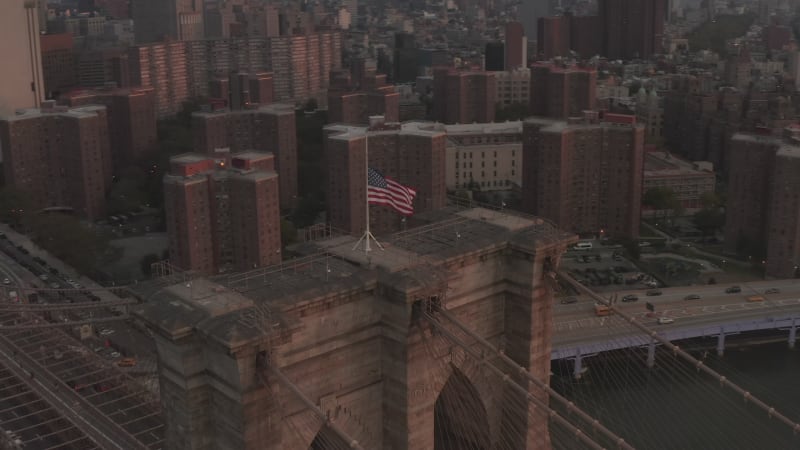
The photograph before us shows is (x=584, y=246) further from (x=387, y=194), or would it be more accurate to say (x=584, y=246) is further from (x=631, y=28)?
(x=631, y=28)

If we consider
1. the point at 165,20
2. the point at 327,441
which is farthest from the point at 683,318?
the point at 165,20

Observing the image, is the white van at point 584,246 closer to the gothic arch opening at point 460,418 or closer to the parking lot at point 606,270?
the parking lot at point 606,270

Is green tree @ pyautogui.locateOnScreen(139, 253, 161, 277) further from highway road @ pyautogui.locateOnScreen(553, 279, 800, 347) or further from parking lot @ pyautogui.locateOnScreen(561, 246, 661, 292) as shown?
parking lot @ pyautogui.locateOnScreen(561, 246, 661, 292)

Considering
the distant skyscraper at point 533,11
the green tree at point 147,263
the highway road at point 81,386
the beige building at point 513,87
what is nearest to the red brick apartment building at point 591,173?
the green tree at point 147,263

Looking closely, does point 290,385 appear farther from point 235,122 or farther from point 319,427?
point 235,122

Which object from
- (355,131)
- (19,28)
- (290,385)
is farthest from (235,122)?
(290,385)
